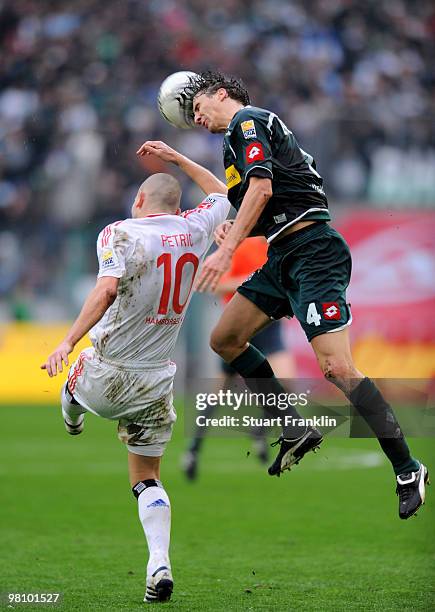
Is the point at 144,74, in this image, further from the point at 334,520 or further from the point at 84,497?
the point at 334,520

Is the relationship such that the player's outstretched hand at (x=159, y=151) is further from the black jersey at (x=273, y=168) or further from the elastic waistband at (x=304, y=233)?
the elastic waistband at (x=304, y=233)

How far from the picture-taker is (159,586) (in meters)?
5.31

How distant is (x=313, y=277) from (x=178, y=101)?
4.04 feet

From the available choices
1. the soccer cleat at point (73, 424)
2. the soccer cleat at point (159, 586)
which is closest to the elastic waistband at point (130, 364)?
the soccer cleat at point (73, 424)

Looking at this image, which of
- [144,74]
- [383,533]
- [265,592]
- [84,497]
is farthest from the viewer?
[144,74]

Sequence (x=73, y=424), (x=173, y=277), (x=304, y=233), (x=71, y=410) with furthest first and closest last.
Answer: (x=73, y=424) < (x=71, y=410) < (x=304, y=233) < (x=173, y=277)

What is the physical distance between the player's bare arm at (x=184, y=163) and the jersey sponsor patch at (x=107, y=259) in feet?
3.09

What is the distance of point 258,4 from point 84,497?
13112 millimetres

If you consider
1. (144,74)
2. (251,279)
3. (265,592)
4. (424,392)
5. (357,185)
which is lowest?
(265,592)

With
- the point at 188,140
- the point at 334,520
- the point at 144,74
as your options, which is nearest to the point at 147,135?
the point at 188,140

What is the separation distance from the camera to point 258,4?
20.1 m

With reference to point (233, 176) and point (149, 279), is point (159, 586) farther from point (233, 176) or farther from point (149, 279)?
point (233, 176)

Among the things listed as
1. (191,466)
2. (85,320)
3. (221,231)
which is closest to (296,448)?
(221,231)

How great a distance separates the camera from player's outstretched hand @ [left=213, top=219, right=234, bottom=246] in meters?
5.32
